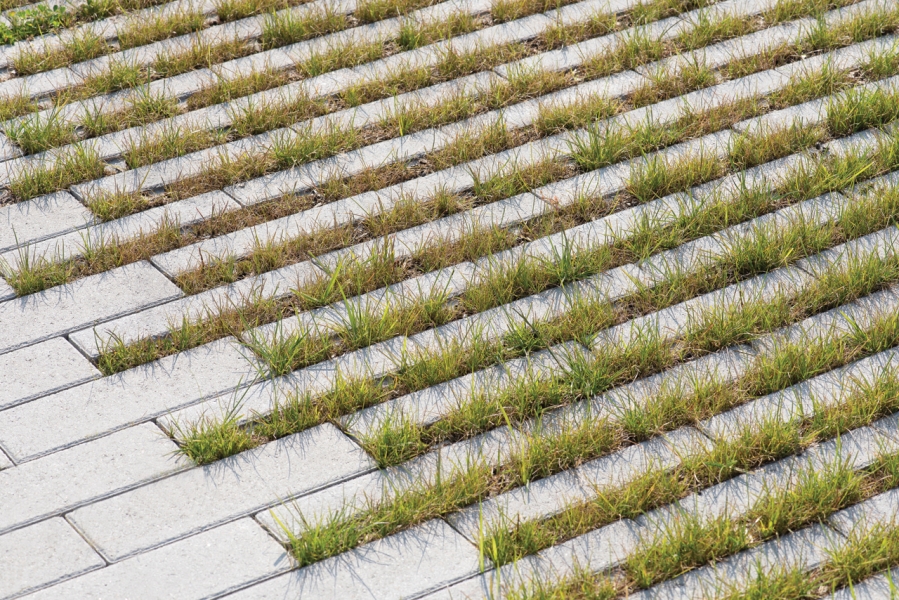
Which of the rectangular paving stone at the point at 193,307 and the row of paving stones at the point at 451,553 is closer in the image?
the row of paving stones at the point at 451,553

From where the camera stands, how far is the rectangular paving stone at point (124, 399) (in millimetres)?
3027

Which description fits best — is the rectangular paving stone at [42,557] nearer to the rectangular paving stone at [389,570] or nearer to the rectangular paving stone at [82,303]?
the rectangular paving stone at [389,570]

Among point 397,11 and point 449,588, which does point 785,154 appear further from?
point 449,588

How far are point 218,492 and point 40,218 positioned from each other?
1.40 m

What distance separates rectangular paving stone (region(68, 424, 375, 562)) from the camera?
9.05ft

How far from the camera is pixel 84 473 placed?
2.92 m

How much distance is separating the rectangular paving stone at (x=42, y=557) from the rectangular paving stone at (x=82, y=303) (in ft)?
2.38

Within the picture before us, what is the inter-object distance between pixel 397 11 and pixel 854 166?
1.95 m

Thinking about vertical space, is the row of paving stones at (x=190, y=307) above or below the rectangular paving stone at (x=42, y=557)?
above

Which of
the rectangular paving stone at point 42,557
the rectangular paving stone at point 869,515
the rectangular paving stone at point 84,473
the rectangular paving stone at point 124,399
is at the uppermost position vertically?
the rectangular paving stone at point 124,399

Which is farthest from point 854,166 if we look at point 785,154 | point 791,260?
point 791,260

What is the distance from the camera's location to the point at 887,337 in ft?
10.8

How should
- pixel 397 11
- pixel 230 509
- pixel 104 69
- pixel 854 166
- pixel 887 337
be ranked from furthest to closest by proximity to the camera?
pixel 397 11
pixel 104 69
pixel 854 166
pixel 887 337
pixel 230 509

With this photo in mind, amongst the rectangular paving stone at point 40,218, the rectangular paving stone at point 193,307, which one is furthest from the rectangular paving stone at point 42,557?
the rectangular paving stone at point 40,218
